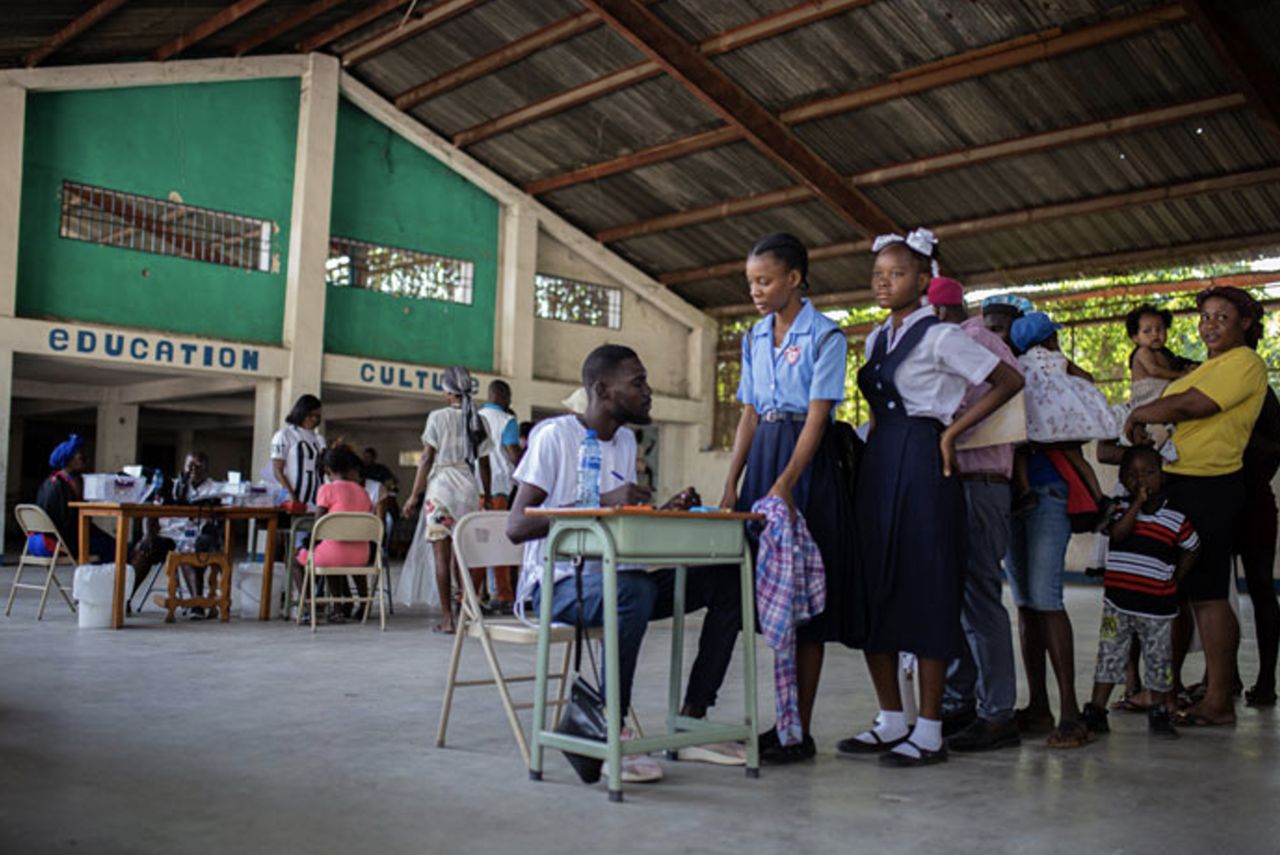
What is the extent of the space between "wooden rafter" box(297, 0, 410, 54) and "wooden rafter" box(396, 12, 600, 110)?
117 centimetres

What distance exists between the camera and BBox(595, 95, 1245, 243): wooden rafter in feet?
39.1

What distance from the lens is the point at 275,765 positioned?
11.2 feet

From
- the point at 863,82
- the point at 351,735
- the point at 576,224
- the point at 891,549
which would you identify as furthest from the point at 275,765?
the point at 576,224

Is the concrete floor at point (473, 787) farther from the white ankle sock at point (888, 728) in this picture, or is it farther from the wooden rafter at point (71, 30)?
the wooden rafter at point (71, 30)

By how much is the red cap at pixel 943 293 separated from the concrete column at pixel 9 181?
40.3 ft

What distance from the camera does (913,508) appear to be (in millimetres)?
3695

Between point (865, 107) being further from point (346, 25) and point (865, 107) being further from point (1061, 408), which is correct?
point (1061, 408)

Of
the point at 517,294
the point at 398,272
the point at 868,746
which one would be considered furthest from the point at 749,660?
the point at 517,294

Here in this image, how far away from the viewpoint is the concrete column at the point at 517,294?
1777 cm

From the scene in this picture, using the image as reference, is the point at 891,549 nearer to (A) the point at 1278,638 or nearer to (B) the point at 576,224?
(A) the point at 1278,638

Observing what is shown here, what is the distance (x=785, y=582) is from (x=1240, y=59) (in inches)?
365

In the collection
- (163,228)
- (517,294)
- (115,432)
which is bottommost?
(115,432)

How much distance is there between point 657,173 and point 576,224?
2473mm

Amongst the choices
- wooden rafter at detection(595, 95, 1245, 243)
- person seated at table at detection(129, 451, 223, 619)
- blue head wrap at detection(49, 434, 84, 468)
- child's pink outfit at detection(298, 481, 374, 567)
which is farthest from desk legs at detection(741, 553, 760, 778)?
wooden rafter at detection(595, 95, 1245, 243)
